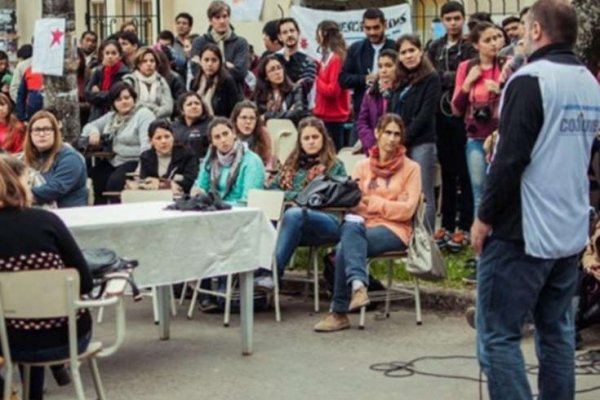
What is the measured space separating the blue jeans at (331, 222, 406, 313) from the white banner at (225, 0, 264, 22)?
8275 mm

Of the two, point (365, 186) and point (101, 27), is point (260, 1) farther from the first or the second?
point (365, 186)

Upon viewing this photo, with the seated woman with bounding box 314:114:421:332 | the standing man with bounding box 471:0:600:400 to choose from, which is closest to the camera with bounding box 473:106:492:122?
the seated woman with bounding box 314:114:421:332

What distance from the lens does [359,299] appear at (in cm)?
905

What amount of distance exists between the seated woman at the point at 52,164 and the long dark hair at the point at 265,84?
12.4 ft

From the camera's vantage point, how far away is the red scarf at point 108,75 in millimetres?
14031

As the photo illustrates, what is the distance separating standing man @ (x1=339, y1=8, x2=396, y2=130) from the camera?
1242 cm

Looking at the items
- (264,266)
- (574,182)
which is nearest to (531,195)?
(574,182)

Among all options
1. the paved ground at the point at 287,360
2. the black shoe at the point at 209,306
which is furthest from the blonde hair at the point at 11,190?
the black shoe at the point at 209,306

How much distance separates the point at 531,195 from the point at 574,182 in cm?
23

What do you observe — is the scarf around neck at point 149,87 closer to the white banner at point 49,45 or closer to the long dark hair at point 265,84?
the white banner at point 49,45

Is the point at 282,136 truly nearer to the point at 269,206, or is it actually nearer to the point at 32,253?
the point at 269,206

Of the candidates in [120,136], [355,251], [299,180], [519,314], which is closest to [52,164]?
[299,180]

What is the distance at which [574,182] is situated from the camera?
5.73 meters

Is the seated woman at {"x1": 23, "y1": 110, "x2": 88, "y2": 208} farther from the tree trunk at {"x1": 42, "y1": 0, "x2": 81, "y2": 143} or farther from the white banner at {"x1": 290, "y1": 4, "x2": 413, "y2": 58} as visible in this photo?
the white banner at {"x1": 290, "y1": 4, "x2": 413, "y2": 58}
